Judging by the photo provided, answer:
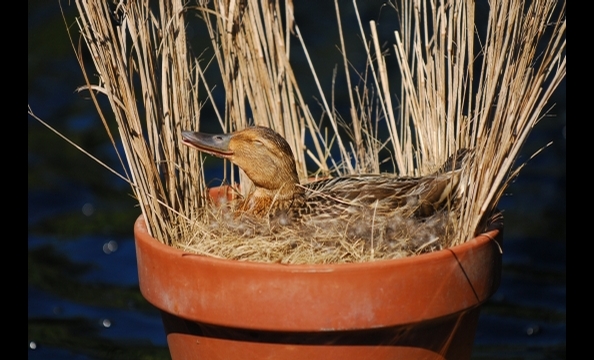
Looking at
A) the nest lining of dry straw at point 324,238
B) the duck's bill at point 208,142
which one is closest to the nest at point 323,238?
the nest lining of dry straw at point 324,238

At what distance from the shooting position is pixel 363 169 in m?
2.02

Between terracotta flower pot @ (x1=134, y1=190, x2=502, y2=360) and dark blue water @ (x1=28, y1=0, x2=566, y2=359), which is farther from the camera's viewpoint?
dark blue water @ (x1=28, y1=0, x2=566, y2=359)

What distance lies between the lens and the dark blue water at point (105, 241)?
267cm

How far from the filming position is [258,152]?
1609 millimetres

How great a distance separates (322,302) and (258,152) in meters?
0.37

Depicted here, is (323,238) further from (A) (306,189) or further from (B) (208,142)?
(B) (208,142)

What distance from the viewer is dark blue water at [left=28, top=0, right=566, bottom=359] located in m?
2.67

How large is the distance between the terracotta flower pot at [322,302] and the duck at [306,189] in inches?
5.6

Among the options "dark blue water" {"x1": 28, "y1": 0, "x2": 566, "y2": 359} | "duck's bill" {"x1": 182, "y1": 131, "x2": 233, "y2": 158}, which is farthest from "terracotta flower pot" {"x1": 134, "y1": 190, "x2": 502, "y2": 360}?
"dark blue water" {"x1": 28, "y1": 0, "x2": 566, "y2": 359}

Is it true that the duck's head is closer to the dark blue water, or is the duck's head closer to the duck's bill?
the duck's bill

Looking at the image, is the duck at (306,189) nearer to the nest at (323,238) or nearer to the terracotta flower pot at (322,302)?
the nest at (323,238)

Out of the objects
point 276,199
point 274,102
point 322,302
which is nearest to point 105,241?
point 274,102

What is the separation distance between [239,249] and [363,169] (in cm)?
62

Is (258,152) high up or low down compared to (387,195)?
up
